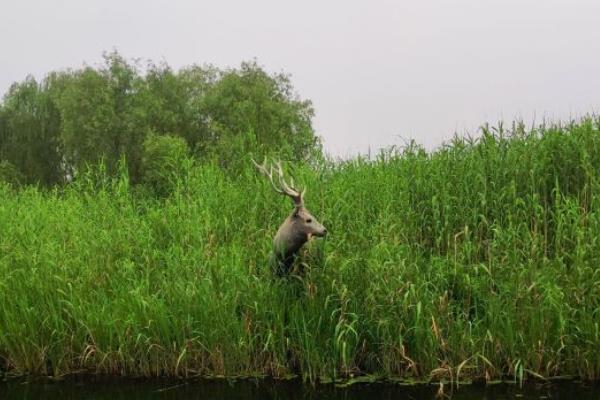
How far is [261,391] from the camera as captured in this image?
20.0 feet

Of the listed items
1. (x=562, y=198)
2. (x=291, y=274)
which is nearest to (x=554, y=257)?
(x=562, y=198)

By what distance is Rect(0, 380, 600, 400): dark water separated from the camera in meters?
5.71

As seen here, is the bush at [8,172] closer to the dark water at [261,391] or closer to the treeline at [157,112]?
the treeline at [157,112]

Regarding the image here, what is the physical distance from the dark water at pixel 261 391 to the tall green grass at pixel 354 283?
0.18 meters

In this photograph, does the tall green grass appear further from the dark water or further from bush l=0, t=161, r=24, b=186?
bush l=0, t=161, r=24, b=186

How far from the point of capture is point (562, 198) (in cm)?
780

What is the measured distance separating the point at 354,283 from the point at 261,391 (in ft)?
4.89

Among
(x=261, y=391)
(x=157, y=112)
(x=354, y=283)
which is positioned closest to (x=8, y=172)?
(x=157, y=112)

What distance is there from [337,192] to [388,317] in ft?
8.74

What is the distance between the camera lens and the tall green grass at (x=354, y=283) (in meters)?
6.11

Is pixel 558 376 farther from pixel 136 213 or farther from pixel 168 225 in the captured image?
pixel 136 213

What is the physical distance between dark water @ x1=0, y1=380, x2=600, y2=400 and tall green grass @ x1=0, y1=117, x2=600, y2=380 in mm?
182

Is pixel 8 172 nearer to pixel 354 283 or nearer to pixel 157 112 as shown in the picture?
pixel 157 112

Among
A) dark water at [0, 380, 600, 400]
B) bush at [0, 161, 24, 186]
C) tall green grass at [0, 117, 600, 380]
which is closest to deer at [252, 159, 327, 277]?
tall green grass at [0, 117, 600, 380]
